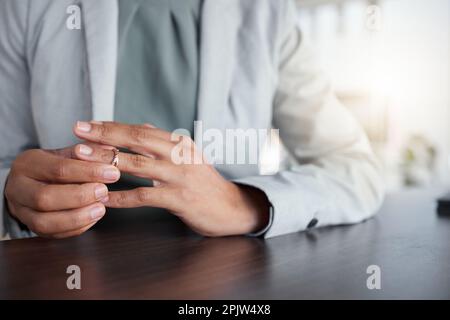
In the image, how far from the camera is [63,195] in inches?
15.3

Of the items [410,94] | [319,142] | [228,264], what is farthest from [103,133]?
[410,94]

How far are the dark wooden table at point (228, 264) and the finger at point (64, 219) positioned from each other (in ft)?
0.05

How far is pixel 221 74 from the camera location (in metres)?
0.63

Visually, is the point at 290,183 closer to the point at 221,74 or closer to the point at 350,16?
the point at 221,74

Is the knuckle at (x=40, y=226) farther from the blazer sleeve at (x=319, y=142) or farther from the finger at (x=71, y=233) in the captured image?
the blazer sleeve at (x=319, y=142)

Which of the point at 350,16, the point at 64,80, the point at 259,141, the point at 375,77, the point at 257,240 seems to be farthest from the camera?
the point at 350,16

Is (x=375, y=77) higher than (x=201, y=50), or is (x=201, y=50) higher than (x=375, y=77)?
(x=375, y=77)

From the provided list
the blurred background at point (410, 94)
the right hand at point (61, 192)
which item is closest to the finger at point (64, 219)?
the right hand at point (61, 192)

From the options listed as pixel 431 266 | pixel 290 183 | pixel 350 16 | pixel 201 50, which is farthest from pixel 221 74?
pixel 350 16

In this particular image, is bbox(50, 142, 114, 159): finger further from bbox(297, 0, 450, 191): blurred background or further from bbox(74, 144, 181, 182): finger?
bbox(297, 0, 450, 191): blurred background

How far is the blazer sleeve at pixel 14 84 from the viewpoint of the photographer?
0.55 m

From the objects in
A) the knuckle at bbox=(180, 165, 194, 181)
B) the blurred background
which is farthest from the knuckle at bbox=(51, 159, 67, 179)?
the blurred background

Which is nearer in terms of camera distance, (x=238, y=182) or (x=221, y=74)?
(x=238, y=182)
